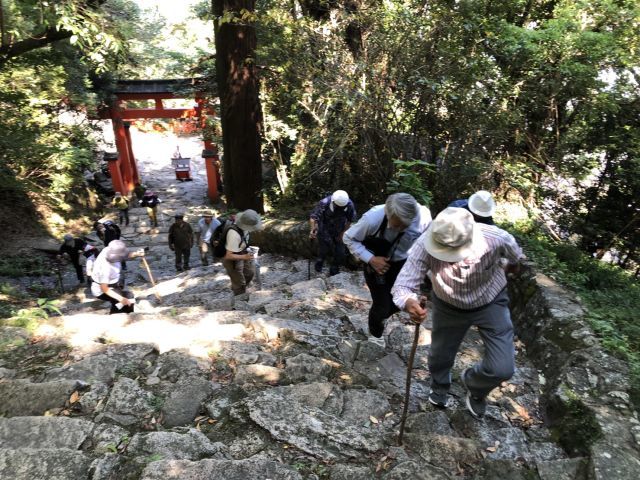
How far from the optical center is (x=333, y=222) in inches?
269

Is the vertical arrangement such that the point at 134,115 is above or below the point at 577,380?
above

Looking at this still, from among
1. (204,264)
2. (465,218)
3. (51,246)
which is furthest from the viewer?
(51,246)

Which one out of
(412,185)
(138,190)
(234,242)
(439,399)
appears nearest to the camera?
(439,399)

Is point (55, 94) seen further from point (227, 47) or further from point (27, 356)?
point (27, 356)

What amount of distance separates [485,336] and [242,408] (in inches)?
68.5

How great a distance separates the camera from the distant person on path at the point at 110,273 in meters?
5.43

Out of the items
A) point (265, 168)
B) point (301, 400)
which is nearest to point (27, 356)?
point (301, 400)

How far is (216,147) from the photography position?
1969 cm

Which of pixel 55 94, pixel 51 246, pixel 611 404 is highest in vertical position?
pixel 55 94

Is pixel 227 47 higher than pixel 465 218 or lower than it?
higher

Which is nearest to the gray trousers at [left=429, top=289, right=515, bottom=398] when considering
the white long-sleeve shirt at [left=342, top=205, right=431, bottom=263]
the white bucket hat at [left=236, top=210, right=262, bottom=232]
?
the white long-sleeve shirt at [left=342, top=205, right=431, bottom=263]

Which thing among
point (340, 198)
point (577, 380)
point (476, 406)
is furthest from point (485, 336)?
point (340, 198)

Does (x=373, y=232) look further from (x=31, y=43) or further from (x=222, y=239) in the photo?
(x=31, y=43)

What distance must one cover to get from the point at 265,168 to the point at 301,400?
1365 cm
